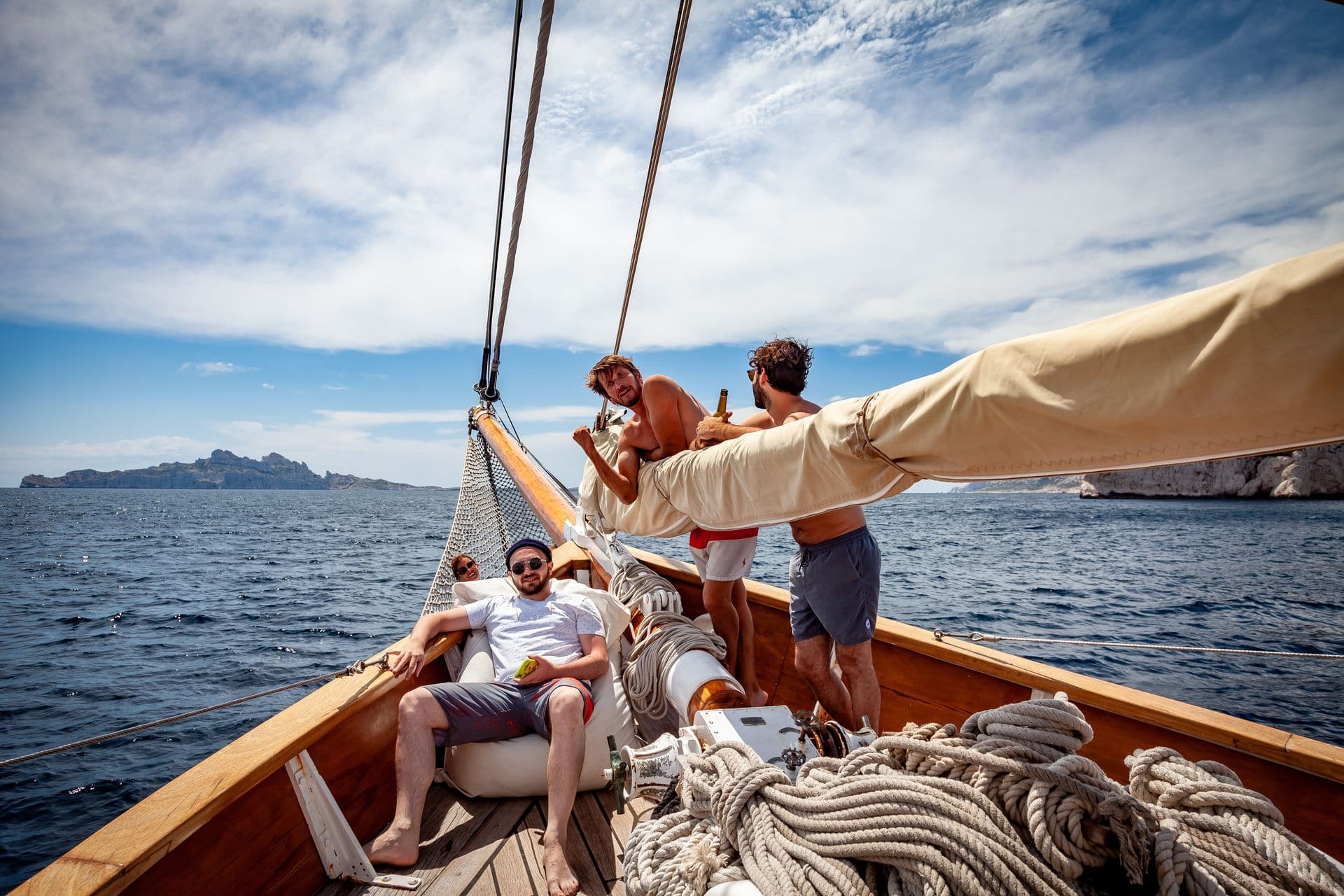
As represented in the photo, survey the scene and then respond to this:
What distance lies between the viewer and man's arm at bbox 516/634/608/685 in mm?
2242

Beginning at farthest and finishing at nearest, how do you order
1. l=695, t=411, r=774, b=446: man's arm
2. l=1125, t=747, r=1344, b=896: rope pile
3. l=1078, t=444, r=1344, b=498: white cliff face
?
l=1078, t=444, r=1344, b=498: white cliff face, l=695, t=411, r=774, b=446: man's arm, l=1125, t=747, r=1344, b=896: rope pile

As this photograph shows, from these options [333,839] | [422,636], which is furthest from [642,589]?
[333,839]

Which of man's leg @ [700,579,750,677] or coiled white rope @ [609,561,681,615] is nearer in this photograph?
man's leg @ [700,579,750,677]

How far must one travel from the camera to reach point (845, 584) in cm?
207

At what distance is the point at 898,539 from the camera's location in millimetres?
24641

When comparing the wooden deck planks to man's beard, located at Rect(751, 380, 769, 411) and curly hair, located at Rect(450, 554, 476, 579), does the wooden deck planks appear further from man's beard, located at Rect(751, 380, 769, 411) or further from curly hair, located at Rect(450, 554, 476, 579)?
curly hair, located at Rect(450, 554, 476, 579)

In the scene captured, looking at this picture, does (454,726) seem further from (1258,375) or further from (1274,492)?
(1274,492)

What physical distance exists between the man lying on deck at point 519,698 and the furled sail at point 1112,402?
4.24 ft

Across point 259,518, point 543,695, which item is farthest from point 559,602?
point 259,518

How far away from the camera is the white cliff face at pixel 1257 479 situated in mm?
41438

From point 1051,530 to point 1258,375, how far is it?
31.7m

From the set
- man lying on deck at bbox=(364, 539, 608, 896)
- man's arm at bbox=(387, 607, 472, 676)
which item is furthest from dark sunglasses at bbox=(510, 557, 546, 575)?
man's arm at bbox=(387, 607, 472, 676)

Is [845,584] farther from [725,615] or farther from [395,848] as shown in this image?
[395,848]

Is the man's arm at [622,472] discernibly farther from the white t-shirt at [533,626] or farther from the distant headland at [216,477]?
the distant headland at [216,477]
